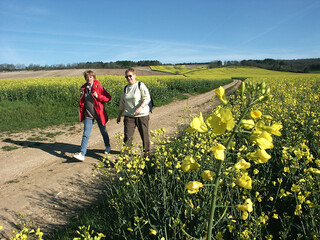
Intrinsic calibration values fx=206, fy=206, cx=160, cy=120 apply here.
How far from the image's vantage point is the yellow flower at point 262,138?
91 cm

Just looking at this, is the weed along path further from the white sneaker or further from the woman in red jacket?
the woman in red jacket

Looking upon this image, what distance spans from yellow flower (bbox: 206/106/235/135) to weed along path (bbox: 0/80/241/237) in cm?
186

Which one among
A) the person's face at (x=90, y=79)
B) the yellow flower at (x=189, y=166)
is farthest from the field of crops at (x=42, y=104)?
the yellow flower at (x=189, y=166)

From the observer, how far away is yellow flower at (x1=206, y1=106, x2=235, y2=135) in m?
0.91

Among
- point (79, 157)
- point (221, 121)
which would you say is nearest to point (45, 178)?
point (79, 157)

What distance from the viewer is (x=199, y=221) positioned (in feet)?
5.99

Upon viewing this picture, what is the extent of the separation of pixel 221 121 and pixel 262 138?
0.20 m

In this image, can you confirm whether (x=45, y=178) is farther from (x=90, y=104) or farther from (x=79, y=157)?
(x=90, y=104)

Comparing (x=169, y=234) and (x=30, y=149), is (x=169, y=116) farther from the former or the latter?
(x=169, y=234)

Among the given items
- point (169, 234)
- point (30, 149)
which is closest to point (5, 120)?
point (30, 149)

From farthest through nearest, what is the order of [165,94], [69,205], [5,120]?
[165,94], [5,120], [69,205]

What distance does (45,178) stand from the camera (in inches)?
150

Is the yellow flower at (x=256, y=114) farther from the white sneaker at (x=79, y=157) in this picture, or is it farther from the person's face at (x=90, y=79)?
the white sneaker at (x=79, y=157)

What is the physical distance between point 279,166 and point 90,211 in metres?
2.56
